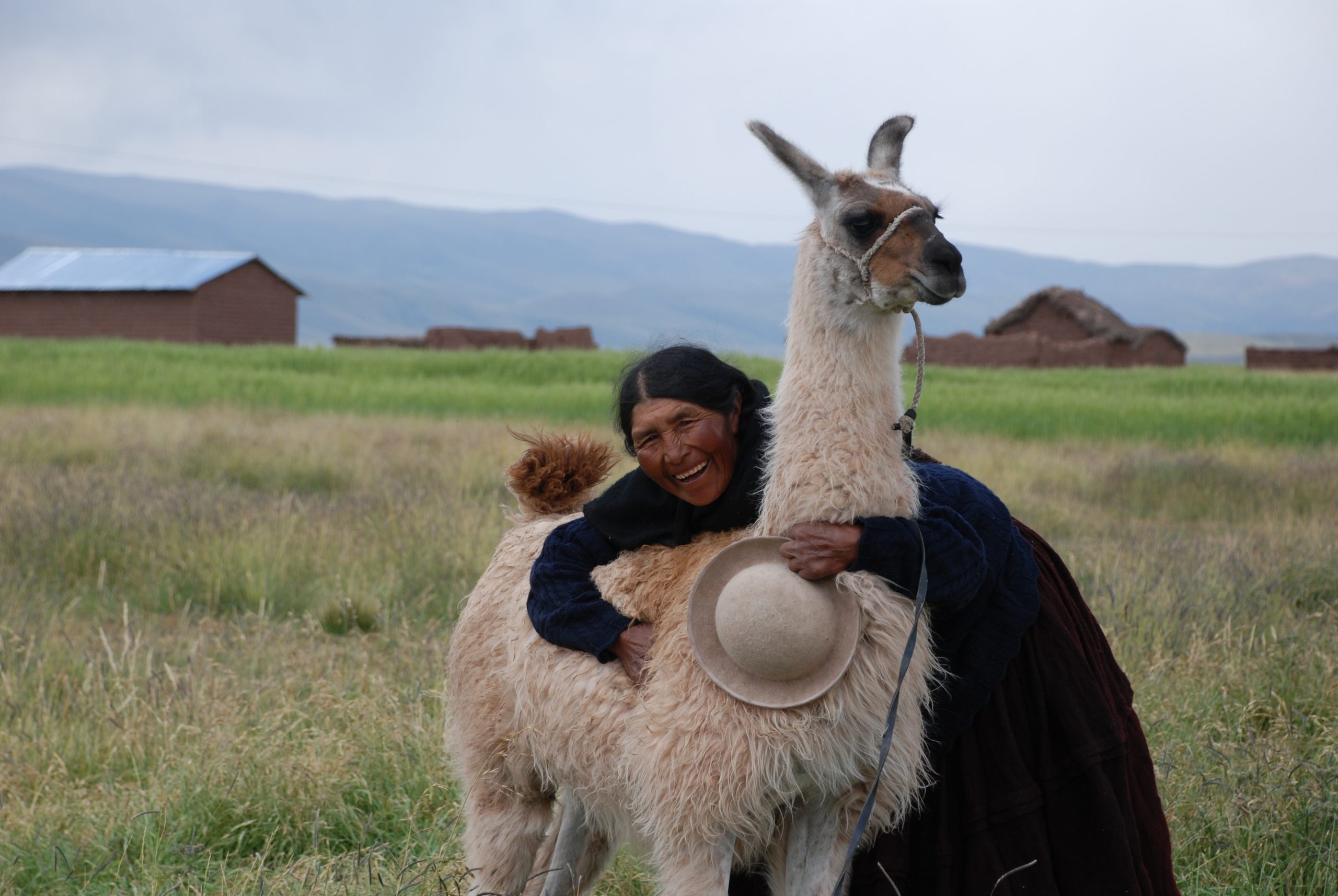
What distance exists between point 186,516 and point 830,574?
7.30 meters

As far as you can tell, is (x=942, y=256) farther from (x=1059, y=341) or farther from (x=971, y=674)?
(x=1059, y=341)

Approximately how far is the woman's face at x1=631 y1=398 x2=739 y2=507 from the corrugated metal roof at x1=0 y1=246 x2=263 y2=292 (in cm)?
4314

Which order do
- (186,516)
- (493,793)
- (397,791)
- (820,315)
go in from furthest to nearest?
(186,516) < (397,791) < (493,793) < (820,315)

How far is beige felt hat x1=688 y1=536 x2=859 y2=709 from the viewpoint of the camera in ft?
7.52

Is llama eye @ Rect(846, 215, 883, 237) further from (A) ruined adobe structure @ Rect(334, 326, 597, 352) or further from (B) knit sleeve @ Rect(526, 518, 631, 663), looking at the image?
(A) ruined adobe structure @ Rect(334, 326, 597, 352)

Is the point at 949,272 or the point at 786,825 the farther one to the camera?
the point at 786,825

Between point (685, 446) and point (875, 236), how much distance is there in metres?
0.66

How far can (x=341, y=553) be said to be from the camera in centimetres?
772

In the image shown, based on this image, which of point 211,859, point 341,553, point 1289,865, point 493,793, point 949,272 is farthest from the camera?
point 341,553

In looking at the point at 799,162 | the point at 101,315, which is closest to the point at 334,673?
the point at 799,162

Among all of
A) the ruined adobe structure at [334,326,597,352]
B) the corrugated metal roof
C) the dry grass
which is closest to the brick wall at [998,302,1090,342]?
the ruined adobe structure at [334,326,597,352]

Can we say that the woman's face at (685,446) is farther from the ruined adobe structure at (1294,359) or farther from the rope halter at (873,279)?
the ruined adobe structure at (1294,359)

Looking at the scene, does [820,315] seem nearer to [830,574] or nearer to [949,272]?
[949,272]

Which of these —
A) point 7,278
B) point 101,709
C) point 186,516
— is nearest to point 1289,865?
point 101,709
